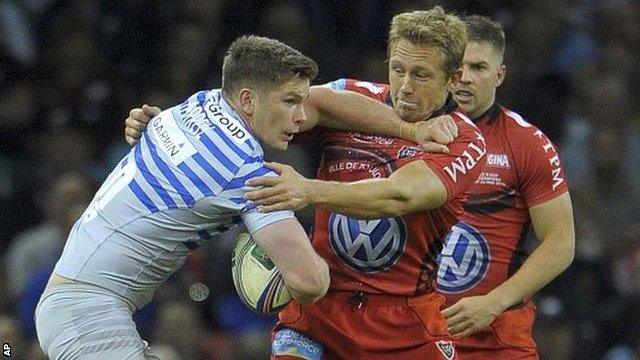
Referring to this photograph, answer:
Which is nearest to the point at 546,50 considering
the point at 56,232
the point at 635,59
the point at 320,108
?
the point at 635,59

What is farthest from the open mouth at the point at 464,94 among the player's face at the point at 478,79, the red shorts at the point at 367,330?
the red shorts at the point at 367,330

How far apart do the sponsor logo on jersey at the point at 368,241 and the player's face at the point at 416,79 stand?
1.41ft

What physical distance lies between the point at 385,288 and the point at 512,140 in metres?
1.13

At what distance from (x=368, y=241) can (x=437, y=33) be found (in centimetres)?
83

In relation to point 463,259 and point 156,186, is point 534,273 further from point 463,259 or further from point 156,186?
point 156,186

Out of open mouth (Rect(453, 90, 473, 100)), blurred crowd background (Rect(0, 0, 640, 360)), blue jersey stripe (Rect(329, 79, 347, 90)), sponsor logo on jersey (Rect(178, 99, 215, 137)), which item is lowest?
blurred crowd background (Rect(0, 0, 640, 360))

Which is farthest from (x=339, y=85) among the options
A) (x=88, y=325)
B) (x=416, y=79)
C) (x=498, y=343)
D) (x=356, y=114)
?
(x=88, y=325)

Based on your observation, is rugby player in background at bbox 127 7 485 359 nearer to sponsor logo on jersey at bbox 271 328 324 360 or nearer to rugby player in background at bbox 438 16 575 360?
sponsor logo on jersey at bbox 271 328 324 360

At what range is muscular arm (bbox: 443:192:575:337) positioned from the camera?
20.7ft

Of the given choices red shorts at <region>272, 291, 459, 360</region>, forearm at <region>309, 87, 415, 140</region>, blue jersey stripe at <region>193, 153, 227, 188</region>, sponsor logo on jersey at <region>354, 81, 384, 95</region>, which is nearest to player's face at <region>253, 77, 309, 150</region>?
blue jersey stripe at <region>193, 153, 227, 188</region>

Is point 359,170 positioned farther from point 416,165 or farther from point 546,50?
point 546,50

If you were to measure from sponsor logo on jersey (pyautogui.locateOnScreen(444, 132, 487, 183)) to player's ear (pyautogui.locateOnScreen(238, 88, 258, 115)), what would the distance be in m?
0.78

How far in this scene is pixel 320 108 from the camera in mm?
6090

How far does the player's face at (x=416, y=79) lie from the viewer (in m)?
6.01
